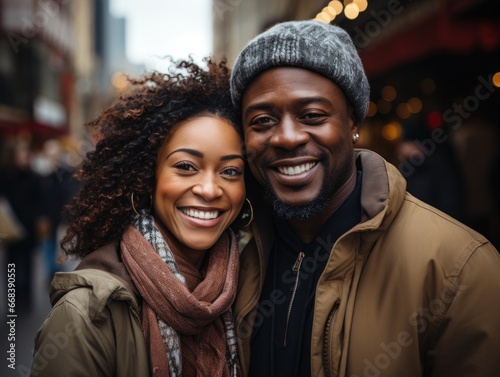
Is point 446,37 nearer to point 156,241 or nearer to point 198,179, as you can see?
point 198,179

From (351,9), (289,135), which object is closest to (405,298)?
(289,135)

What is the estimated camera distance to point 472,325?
6.47 feet

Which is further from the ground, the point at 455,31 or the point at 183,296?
the point at 455,31

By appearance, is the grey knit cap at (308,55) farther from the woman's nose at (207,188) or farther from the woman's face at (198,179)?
the woman's nose at (207,188)

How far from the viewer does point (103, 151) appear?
2.69 metres

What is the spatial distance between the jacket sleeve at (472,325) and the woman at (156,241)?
3.25ft

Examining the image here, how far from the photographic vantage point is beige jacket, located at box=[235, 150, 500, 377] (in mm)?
1984

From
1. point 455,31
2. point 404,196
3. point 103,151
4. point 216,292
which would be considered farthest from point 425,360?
point 455,31

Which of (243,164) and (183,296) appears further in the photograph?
(243,164)

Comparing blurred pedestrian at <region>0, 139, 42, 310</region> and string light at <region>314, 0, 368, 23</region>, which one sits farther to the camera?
string light at <region>314, 0, 368, 23</region>

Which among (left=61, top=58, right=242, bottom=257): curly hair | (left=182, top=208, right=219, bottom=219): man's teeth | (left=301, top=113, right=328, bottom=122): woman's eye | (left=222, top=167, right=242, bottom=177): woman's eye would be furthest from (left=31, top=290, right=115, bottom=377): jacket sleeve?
(left=301, top=113, right=328, bottom=122): woman's eye

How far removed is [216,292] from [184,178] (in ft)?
1.93

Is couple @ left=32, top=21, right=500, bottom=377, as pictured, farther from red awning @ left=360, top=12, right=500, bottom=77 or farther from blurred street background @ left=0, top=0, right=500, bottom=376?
red awning @ left=360, top=12, right=500, bottom=77

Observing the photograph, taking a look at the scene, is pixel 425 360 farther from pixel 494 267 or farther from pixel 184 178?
pixel 184 178
